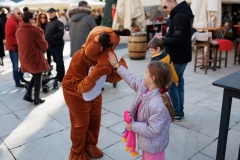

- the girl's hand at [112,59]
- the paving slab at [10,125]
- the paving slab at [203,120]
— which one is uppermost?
the girl's hand at [112,59]

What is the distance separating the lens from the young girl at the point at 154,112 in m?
1.83

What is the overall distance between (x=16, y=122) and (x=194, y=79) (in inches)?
158

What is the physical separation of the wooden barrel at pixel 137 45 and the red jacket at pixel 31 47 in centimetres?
402

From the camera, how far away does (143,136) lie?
77.1 inches

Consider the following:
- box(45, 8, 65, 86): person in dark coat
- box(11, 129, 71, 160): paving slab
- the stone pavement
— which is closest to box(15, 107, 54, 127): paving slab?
the stone pavement

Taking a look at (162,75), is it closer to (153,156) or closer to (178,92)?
(153,156)

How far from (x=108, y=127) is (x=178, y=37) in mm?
1602

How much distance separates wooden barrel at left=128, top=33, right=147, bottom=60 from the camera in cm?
783

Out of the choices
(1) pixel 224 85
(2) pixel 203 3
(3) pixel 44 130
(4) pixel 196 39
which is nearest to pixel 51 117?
(3) pixel 44 130

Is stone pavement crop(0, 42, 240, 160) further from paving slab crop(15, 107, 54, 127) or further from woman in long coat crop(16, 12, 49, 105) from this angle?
woman in long coat crop(16, 12, 49, 105)

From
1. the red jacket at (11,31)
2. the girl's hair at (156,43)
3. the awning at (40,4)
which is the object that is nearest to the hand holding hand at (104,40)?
the girl's hair at (156,43)

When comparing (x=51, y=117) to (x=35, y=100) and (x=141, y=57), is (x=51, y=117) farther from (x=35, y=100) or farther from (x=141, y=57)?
(x=141, y=57)

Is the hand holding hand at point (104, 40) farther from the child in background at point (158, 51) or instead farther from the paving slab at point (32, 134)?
the paving slab at point (32, 134)

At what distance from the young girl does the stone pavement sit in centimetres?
91
